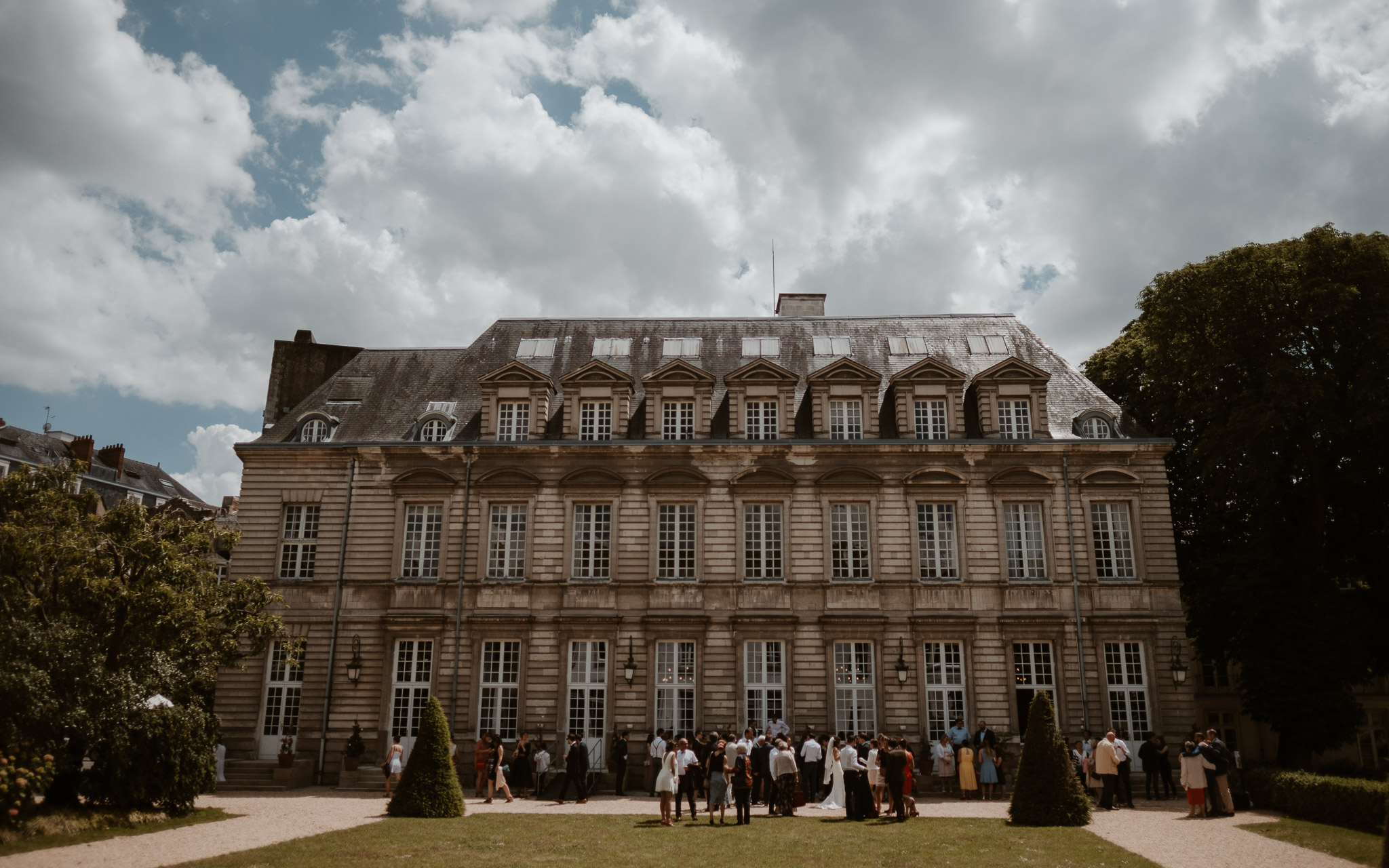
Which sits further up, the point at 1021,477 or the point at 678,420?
the point at 678,420

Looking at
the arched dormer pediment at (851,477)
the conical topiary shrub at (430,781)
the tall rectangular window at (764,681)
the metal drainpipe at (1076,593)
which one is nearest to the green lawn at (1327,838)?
the metal drainpipe at (1076,593)

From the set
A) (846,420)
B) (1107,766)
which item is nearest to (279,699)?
(846,420)

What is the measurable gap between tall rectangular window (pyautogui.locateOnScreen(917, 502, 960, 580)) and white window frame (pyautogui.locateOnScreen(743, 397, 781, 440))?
4.88 m

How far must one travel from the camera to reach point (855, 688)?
27172 mm

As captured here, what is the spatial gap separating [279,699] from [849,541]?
17.1 meters

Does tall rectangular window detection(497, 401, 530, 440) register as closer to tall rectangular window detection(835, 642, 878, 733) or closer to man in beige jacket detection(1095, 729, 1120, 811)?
tall rectangular window detection(835, 642, 878, 733)

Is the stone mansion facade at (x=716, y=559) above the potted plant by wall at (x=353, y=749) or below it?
above

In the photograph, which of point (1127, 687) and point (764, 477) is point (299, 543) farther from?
point (1127, 687)

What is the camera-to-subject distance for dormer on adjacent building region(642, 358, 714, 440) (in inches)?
1163

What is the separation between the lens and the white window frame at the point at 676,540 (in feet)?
93.1

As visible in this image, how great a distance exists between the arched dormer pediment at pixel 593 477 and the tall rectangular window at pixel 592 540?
64 centimetres

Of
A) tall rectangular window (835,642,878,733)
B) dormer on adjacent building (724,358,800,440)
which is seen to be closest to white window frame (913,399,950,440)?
dormer on adjacent building (724,358,800,440)

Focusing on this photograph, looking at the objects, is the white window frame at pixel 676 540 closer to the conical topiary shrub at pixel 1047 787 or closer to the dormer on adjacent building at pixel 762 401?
the dormer on adjacent building at pixel 762 401

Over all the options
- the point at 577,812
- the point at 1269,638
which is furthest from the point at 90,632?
the point at 1269,638
